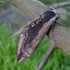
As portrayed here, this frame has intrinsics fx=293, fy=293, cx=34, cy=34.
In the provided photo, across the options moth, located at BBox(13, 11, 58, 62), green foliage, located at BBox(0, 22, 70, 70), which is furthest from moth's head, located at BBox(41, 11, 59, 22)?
green foliage, located at BBox(0, 22, 70, 70)

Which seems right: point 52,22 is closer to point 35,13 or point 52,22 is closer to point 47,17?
point 47,17

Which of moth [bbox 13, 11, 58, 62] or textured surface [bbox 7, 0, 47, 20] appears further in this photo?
→ textured surface [bbox 7, 0, 47, 20]

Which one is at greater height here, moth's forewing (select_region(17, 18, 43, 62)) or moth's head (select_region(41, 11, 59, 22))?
moth's head (select_region(41, 11, 59, 22))

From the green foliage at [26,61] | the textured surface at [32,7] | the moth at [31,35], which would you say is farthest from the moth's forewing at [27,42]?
the green foliage at [26,61]

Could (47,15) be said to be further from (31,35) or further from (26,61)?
(26,61)

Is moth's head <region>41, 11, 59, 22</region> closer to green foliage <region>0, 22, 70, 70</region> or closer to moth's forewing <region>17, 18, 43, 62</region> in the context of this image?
moth's forewing <region>17, 18, 43, 62</region>

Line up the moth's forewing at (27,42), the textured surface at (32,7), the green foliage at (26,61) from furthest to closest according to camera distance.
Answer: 1. the green foliage at (26,61)
2. the textured surface at (32,7)
3. the moth's forewing at (27,42)

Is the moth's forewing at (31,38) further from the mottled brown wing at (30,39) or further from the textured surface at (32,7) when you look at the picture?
the textured surface at (32,7)

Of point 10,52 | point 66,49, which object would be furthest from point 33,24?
point 10,52

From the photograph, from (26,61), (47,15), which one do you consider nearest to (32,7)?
(47,15)

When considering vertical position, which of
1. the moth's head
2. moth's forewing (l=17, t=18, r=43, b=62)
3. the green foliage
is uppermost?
the moth's head
